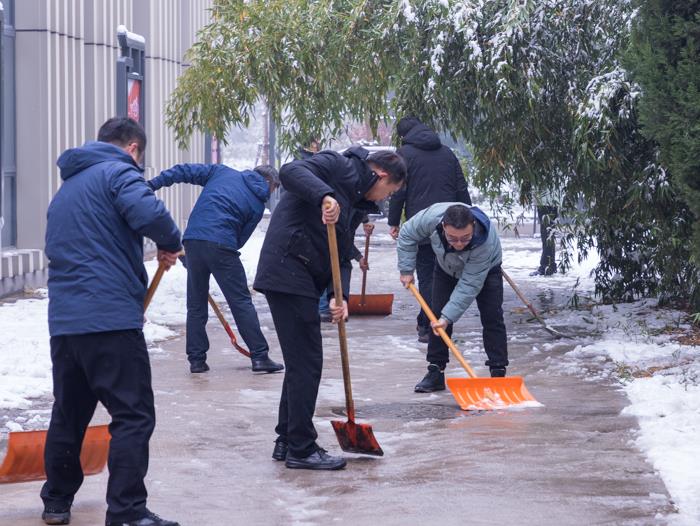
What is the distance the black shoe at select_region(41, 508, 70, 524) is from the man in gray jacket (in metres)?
3.26

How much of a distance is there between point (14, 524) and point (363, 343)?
600 cm

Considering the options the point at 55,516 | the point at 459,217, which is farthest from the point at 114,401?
the point at 459,217

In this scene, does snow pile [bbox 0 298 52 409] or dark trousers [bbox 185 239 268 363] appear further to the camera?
dark trousers [bbox 185 239 268 363]

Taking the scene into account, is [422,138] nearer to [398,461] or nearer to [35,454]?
[398,461]

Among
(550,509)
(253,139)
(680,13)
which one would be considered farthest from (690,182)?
(253,139)

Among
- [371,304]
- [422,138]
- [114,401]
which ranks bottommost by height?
[371,304]

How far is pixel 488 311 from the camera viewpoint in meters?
8.47

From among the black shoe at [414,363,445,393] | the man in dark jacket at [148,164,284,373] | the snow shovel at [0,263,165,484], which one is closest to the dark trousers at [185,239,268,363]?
the man in dark jacket at [148,164,284,373]

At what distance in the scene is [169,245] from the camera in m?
5.34

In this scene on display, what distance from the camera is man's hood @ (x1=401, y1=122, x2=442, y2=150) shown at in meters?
10.8

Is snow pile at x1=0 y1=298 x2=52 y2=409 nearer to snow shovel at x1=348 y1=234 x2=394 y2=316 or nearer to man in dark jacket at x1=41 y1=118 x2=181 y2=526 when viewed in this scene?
man in dark jacket at x1=41 y1=118 x2=181 y2=526

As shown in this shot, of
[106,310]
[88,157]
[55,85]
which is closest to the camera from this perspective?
[106,310]

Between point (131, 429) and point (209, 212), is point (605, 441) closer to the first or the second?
point (131, 429)

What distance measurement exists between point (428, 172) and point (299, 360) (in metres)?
4.71
